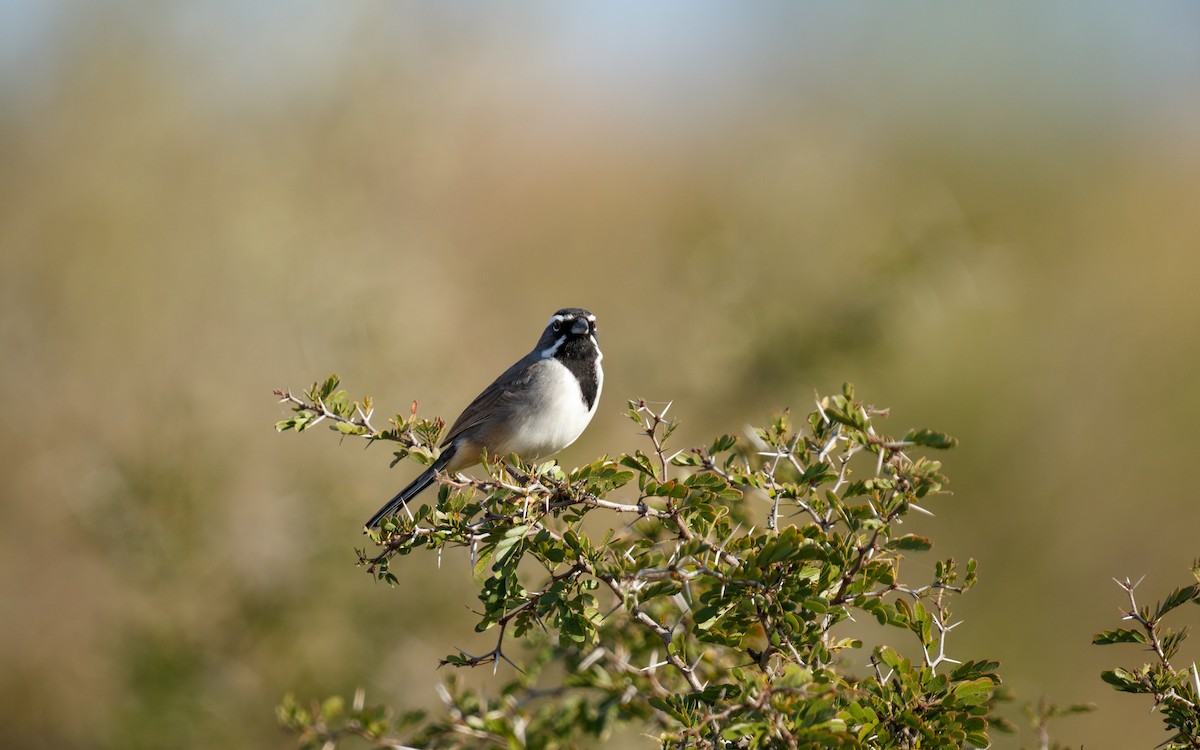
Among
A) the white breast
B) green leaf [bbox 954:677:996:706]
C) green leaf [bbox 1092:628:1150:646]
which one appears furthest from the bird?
green leaf [bbox 1092:628:1150:646]

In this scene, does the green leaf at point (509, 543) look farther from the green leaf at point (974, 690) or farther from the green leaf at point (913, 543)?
the green leaf at point (974, 690)

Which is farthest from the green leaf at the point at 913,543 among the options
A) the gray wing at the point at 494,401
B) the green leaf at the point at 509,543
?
the gray wing at the point at 494,401

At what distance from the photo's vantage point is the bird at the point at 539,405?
16.1 feet

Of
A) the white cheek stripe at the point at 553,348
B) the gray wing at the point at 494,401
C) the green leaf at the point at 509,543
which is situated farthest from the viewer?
the white cheek stripe at the point at 553,348

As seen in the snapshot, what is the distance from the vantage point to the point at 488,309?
35.7 ft

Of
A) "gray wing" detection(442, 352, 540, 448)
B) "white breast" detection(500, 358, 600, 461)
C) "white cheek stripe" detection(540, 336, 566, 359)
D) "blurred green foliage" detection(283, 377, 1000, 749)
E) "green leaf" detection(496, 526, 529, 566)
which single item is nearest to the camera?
"blurred green foliage" detection(283, 377, 1000, 749)

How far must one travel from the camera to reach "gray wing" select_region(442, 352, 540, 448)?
16.5 feet

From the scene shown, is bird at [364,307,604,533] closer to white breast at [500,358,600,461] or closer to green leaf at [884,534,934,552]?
white breast at [500,358,600,461]

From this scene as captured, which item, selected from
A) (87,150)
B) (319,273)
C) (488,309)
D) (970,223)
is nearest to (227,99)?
(87,150)

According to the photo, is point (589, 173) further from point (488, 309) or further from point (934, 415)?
point (934, 415)

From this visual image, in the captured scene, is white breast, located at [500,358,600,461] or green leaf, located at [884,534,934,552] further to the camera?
white breast, located at [500,358,600,461]

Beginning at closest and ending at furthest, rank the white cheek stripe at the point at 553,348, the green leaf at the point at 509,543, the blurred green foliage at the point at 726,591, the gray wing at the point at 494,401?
the blurred green foliage at the point at 726,591 < the green leaf at the point at 509,543 < the gray wing at the point at 494,401 < the white cheek stripe at the point at 553,348

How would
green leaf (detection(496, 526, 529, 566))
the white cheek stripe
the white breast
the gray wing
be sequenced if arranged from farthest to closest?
1. the white cheek stripe
2. the gray wing
3. the white breast
4. green leaf (detection(496, 526, 529, 566))

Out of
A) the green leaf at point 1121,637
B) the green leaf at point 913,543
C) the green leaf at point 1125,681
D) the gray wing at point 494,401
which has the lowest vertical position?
the green leaf at point 1125,681
